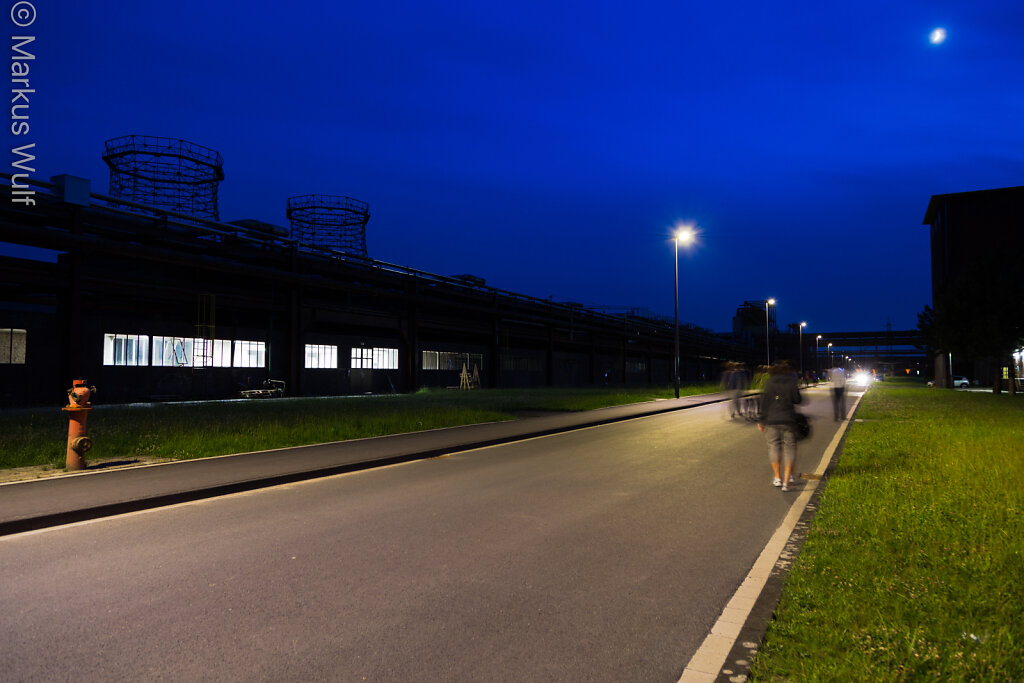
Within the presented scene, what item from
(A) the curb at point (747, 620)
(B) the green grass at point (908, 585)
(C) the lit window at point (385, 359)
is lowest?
(A) the curb at point (747, 620)

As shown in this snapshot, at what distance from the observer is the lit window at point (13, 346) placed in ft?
86.8

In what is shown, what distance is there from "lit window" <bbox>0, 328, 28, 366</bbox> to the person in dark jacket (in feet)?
97.6

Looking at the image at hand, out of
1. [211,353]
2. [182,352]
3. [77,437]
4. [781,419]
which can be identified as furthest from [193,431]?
[211,353]

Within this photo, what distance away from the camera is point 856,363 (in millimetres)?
191750

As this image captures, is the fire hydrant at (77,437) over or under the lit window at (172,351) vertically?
under

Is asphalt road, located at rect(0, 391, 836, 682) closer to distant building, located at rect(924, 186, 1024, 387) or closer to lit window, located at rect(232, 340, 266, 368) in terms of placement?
lit window, located at rect(232, 340, 266, 368)

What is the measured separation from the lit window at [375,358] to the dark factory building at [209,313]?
0.12 metres

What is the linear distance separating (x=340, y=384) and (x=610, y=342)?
3943 cm

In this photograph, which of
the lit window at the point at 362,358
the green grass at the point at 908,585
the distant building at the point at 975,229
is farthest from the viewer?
the distant building at the point at 975,229

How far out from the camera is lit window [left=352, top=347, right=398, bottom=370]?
4178 centimetres

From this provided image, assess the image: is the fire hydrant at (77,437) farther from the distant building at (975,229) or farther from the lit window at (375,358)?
the distant building at (975,229)

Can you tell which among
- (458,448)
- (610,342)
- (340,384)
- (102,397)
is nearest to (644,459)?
(458,448)

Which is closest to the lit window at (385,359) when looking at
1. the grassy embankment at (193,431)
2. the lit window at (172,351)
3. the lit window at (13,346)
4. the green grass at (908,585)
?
the lit window at (172,351)

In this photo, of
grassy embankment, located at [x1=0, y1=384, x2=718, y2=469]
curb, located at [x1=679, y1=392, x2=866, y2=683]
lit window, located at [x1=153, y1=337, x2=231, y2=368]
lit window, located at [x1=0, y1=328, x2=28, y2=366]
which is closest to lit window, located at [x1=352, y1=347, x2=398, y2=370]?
lit window, located at [x1=153, y1=337, x2=231, y2=368]
